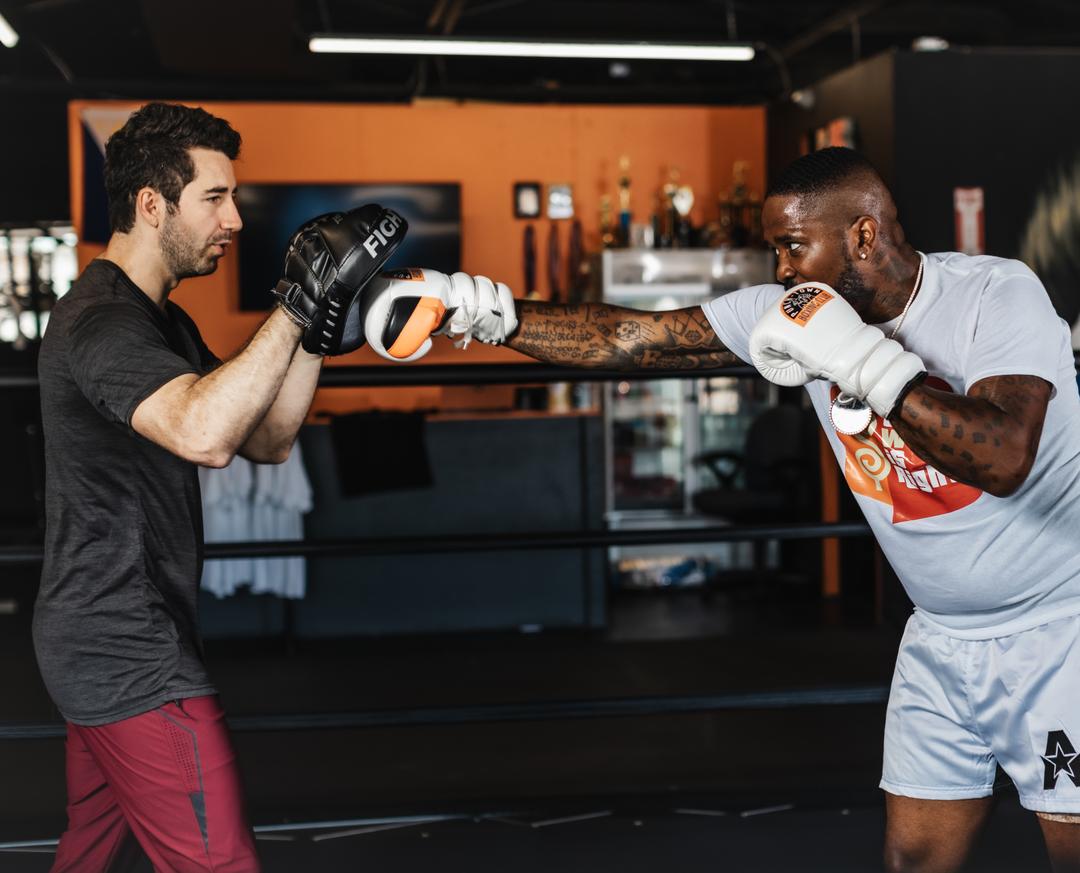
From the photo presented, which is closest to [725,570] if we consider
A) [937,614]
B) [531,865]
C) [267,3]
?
[267,3]

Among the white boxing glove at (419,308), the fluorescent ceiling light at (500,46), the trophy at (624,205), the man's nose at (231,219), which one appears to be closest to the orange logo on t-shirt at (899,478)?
the white boxing glove at (419,308)

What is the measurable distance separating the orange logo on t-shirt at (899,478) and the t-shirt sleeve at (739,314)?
27 centimetres

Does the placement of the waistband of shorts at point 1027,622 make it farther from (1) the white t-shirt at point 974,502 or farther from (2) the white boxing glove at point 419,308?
(2) the white boxing glove at point 419,308

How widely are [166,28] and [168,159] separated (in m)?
5.03

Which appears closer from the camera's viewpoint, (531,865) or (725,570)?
(531,865)

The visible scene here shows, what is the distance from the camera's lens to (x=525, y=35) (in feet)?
25.5

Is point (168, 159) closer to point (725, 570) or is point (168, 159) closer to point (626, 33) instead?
point (725, 570)

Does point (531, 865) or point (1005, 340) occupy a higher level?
point (1005, 340)

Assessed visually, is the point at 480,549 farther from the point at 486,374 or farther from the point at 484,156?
the point at 484,156

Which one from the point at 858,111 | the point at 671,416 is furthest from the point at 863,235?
the point at 671,416

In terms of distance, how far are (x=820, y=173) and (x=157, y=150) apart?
89 centimetres

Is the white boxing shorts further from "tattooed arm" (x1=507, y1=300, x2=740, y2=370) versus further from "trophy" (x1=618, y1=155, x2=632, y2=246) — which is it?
"trophy" (x1=618, y1=155, x2=632, y2=246)

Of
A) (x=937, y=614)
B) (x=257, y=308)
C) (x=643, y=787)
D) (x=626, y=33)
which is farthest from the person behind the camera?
(x=626, y=33)

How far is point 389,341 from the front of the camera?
1626mm
